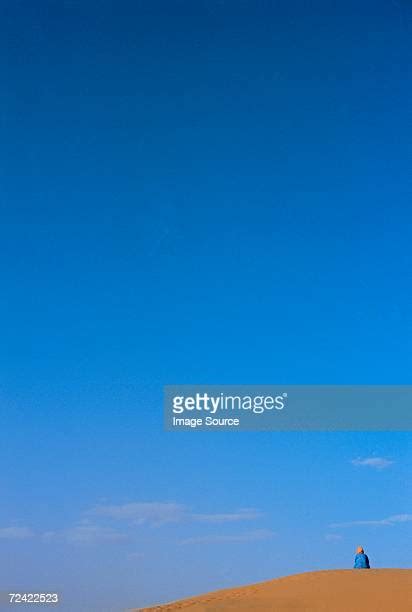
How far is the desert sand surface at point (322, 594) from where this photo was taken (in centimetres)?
2528

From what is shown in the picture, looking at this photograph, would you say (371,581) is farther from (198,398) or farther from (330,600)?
(198,398)

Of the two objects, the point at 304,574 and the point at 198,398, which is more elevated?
the point at 198,398

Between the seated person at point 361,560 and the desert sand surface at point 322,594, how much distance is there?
0.95 metres

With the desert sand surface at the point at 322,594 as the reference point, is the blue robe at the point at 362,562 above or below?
above

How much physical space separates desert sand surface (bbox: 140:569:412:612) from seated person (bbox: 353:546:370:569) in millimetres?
948

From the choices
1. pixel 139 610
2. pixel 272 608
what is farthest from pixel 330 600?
pixel 139 610

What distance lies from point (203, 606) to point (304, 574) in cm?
486

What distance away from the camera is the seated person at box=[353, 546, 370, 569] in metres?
30.2

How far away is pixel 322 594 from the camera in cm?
2648

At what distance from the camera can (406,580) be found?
28062mm

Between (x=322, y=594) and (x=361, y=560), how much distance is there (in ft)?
14.1

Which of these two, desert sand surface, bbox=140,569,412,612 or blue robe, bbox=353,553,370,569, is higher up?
blue robe, bbox=353,553,370,569

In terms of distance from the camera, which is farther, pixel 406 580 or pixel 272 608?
pixel 406 580

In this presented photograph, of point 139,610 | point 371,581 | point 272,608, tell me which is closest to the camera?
point 272,608
